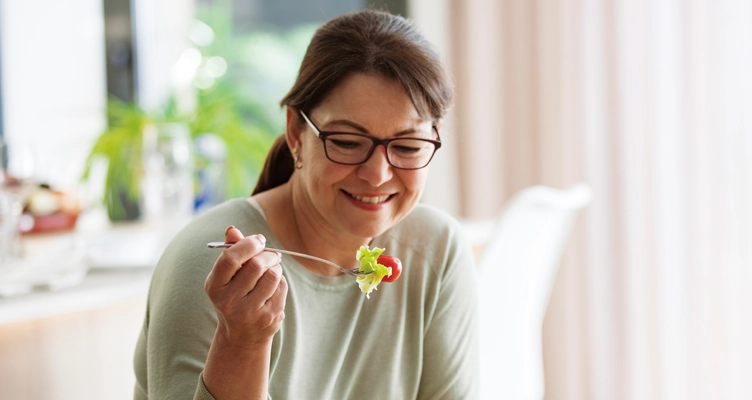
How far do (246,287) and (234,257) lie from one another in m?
0.04

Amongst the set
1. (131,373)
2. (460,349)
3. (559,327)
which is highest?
(460,349)

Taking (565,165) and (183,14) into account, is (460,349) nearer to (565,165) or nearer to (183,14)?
(565,165)

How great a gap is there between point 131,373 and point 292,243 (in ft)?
2.08

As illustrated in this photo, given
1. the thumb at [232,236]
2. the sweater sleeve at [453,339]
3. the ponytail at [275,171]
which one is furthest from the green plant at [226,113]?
the thumb at [232,236]

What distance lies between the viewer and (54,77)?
3678 millimetres

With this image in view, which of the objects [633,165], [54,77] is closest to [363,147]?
[633,165]

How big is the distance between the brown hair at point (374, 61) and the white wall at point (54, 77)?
8.27ft

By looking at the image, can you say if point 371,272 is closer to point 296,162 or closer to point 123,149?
point 296,162

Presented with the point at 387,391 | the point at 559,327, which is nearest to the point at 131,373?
the point at 387,391

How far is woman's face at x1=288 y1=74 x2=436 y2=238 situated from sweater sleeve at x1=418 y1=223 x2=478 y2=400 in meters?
0.27

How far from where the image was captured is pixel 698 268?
268 centimetres

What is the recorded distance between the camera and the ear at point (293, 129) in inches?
52.2

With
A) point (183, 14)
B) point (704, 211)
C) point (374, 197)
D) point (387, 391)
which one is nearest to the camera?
point (374, 197)

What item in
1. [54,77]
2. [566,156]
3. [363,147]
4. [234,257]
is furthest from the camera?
[54,77]
